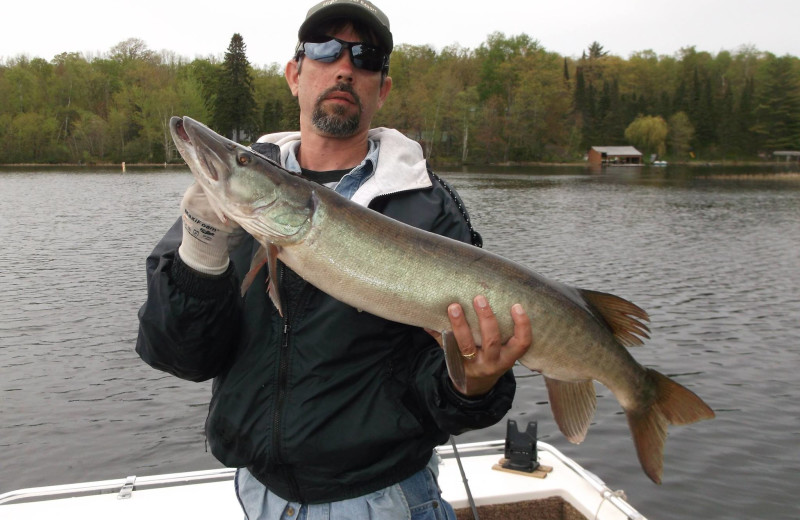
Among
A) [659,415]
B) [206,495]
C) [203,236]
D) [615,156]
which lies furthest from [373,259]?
[615,156]

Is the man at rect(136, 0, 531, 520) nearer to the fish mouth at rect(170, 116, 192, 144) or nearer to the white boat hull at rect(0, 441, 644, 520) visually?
the fish mouth at rect(170, 116, 192, 144)

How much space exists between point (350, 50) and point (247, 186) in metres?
0.78

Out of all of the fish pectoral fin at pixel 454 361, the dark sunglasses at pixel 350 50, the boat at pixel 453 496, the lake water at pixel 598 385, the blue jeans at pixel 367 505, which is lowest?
the lake water at pixel 598 385

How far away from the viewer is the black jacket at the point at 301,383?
2098 millimetres

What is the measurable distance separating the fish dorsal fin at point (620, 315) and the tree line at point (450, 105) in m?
70.6

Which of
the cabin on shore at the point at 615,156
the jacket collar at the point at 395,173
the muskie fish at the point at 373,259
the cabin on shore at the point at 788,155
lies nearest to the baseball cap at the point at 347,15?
the jacket collar at the point at 395,173

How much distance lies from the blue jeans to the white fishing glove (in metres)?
0.80

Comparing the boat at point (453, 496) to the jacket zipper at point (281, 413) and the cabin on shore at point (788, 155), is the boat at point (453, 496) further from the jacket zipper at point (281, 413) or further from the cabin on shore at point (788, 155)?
the cabin on shore at point (788, 155)

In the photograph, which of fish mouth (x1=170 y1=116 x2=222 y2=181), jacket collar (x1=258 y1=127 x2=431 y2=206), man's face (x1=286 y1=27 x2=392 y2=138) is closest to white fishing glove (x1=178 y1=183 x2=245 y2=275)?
fish mouth (x1=170 y1=116 x2=222 y2=181)

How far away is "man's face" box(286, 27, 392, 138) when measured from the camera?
8.43 ft

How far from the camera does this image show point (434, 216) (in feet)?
→ 8.04

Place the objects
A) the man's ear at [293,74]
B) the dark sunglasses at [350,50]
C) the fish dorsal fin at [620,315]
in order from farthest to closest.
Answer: the man's ear at [293,74] → the dark sunglasses at [350,50] → the fish dorsal fin at [620,315]

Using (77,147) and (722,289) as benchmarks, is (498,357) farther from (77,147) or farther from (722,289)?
(77,147)

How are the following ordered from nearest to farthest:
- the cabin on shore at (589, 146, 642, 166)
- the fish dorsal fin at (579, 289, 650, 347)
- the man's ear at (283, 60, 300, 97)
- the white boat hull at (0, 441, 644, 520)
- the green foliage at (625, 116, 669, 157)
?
the fish dorsal fin at (579, 289, 650, 347) → the man's ear at (283, 60, 300, 97) → the white boat hull at (0, 441, 644, 520) → the cabin on shore at (589, 146, 642, 166) → the green foliage at (625, 116, 669, 157)
